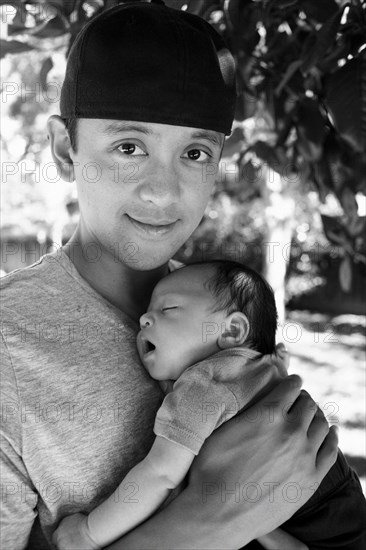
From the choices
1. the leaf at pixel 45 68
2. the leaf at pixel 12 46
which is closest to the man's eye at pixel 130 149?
the leaf at pixel 12 46

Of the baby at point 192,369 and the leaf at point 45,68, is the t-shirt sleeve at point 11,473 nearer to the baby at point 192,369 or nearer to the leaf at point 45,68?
the baby at point 192,369

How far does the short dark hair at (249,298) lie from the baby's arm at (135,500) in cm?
34

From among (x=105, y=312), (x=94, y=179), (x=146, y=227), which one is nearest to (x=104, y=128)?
(x=94, y=179)

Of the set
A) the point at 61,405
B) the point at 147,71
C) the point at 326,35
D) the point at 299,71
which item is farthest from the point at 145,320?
the point at 299,71

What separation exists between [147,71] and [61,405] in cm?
68

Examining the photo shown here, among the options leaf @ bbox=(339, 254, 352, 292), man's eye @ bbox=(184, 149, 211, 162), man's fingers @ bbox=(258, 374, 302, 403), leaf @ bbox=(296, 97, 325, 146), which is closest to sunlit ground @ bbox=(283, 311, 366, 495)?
leaf @ bbox=(339, 254, 352, 292)

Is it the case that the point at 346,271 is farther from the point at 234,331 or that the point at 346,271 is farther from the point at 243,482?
the point at 243,482

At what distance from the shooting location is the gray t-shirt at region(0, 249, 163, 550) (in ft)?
4.66

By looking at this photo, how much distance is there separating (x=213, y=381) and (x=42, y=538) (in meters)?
0.49

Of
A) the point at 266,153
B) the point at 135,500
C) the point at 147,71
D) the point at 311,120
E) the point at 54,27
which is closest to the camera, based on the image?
the point at 135,500

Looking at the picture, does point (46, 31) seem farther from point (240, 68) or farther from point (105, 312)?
point (105, 312)

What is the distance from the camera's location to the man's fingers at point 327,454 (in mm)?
1542

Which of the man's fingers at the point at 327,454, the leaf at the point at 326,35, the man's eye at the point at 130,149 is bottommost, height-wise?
the man's fingers at the point at 327,454

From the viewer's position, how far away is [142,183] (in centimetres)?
155
